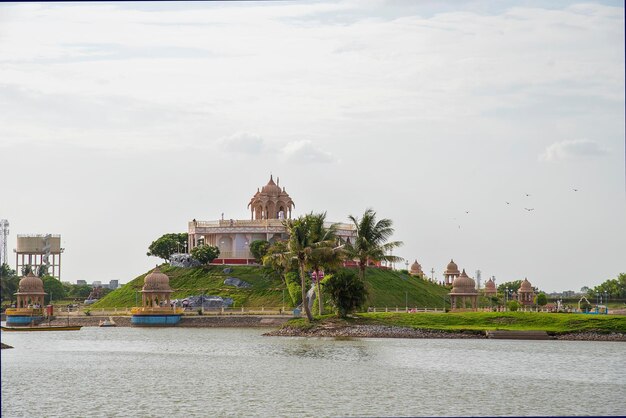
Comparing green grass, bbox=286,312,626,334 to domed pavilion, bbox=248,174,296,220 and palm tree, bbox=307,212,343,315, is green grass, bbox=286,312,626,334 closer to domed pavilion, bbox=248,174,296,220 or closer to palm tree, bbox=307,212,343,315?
palm tree, bbox=307,212,343,315

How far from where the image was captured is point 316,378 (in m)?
58.3

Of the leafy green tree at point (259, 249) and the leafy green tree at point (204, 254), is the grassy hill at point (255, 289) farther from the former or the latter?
the leafy green tree at point (259, 249)

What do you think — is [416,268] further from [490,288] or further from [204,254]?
[204,254]

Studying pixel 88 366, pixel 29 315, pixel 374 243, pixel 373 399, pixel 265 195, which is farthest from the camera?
pixel 265 195

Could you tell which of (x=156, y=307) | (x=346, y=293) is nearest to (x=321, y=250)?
(x=346, y=293)

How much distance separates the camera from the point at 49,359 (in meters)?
72.4

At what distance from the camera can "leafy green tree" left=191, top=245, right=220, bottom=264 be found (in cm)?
14975

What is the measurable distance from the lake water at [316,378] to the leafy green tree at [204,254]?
60187 millimetres

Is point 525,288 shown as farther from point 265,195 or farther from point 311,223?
point 311,223

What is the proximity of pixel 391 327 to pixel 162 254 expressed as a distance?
247 ft

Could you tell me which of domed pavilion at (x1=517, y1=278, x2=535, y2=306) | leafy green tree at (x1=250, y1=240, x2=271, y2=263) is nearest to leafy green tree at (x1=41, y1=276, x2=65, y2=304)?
leafy green tree at (x1=250, y1=240, x2=271, y2=263)

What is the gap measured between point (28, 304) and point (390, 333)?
218ft

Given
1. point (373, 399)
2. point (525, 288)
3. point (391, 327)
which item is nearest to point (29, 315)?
point (391, 327)

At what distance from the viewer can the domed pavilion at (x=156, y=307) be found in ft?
407
